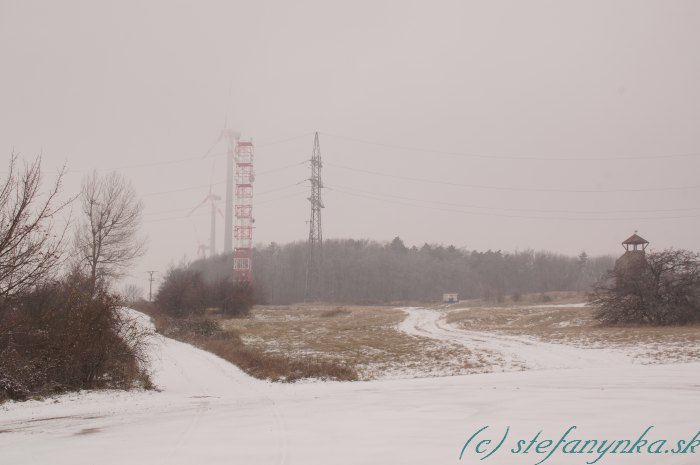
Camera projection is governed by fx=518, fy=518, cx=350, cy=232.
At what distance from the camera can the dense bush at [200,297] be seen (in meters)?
59.9

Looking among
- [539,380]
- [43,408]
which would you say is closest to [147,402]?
[43,408]

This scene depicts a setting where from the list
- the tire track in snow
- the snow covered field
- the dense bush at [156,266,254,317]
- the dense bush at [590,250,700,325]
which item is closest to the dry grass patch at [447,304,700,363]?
the tire track in snow

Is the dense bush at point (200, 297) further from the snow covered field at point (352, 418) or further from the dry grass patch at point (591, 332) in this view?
the snow covered field at point (352, 418)

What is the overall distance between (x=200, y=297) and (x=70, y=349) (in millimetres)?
47079

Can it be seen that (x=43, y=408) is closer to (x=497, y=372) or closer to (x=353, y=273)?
(x=497, y=372)

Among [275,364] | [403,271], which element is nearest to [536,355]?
[275,364]

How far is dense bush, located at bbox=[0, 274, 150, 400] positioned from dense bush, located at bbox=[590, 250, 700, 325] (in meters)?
31.9

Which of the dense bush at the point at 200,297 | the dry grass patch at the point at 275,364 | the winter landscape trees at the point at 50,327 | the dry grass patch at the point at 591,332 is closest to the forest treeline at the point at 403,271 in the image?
the dense bush at the point at 200,297

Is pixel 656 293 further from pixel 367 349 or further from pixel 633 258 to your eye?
pixel 367 349

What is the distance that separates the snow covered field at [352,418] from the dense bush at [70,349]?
99 cm

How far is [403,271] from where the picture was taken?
436 feet

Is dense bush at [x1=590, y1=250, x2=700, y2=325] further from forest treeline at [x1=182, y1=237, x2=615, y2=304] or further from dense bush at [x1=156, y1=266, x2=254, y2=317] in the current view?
forest treeline at [x1=182, y1=237, x2=615, y2=304]

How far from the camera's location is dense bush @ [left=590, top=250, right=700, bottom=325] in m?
34.1

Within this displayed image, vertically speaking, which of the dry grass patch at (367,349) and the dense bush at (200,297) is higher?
the dense bush at (200,297)
